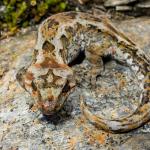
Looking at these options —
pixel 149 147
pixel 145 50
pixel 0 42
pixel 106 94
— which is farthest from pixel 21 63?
pixel 149 147

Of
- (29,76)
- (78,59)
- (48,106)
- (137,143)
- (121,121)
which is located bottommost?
(137,143)

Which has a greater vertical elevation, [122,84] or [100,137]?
[122,84]

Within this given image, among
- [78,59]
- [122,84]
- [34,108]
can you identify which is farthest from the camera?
[78,59]

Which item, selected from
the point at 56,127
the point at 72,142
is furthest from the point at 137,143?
the point at 56,127

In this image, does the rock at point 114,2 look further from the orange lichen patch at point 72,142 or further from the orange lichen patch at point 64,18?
the orange lichen patch at point 72,142

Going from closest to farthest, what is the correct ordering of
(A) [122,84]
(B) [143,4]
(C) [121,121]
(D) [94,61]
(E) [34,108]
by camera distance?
1. (C) [121,121]
2. (E) [34,108]
3. (A) [122,84]
4. (D) [94,61]
5. (B) [143,4]

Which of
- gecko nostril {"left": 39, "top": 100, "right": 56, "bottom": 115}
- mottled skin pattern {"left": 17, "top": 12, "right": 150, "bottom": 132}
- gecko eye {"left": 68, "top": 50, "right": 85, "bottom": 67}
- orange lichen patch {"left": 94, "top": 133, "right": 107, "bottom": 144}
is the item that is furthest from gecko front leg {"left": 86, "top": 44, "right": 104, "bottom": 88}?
gecko nostril {"left": 39, "top": 100, "right": 56, "bottom": 115}

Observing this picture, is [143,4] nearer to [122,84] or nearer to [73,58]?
[73,58]
